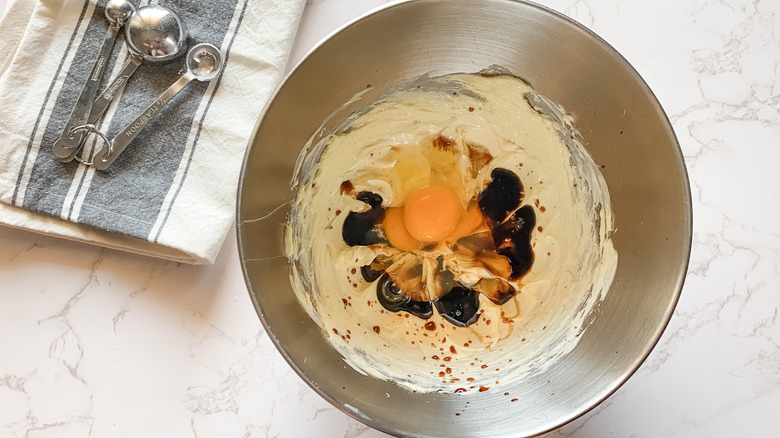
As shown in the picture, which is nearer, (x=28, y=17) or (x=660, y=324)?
(x=660, y=324)

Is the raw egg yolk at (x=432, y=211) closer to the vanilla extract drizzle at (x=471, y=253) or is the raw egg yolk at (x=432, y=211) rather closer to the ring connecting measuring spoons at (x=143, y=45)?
the vanilla extract drizzle at (x=471, y=253)

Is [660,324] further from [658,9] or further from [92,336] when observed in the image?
[92,336]

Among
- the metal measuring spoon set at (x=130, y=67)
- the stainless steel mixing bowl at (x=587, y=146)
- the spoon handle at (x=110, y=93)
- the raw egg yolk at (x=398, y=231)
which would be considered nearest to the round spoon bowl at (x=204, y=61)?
the metal measuring spoon set at (x=130, y=67)

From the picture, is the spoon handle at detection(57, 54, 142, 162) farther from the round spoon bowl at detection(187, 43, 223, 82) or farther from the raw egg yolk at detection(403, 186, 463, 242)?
the raw egg yolk at detection(403, 186, 463, 242)

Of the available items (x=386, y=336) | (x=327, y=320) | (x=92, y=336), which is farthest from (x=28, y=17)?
(x=386, y=336)

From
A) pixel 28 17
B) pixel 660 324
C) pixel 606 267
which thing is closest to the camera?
pixel 660 324

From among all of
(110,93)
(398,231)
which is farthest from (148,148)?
(398,231)

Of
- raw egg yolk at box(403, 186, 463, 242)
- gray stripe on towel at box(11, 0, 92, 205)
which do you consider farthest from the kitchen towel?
raw egg yolk at box(403, 186, 463, 242)
